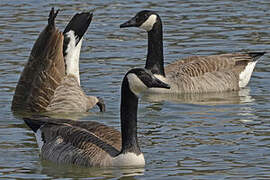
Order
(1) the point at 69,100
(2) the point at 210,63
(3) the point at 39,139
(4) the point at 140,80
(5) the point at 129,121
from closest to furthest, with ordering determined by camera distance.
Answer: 1. (4) the point at 140,80
2. (5) the point at 129,121
3. (3) the point at 39,139
4. (1) the point at 69,100
5. (2) the point at 210,63

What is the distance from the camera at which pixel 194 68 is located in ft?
51.8

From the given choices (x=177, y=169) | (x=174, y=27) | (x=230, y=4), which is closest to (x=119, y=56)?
(x=174, y=27)

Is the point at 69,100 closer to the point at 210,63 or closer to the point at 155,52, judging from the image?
the point at 155,52

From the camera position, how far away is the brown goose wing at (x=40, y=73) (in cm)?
1349

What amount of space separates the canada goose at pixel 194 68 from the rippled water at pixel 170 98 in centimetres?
37

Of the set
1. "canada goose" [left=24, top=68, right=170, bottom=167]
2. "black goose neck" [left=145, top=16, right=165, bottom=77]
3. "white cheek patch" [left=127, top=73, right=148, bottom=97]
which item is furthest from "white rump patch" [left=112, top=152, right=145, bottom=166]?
"black goose neck" [left=145, top=16, right=165, bottom=77]

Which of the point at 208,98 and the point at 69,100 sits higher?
the point at 69,100

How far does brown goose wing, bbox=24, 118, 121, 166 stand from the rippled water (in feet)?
0.45

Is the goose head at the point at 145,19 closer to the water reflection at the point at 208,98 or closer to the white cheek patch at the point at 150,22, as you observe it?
the white cheek patch at the point at 150,22

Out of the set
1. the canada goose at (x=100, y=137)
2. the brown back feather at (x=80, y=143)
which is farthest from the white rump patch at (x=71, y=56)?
the brown back feather at (x=80, y=143)

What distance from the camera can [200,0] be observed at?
22797 millimetres

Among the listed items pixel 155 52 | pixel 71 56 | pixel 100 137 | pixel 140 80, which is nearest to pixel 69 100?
pixel 71 56

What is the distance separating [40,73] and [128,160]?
3892 mm

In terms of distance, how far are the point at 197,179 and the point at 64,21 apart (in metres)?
11.2
